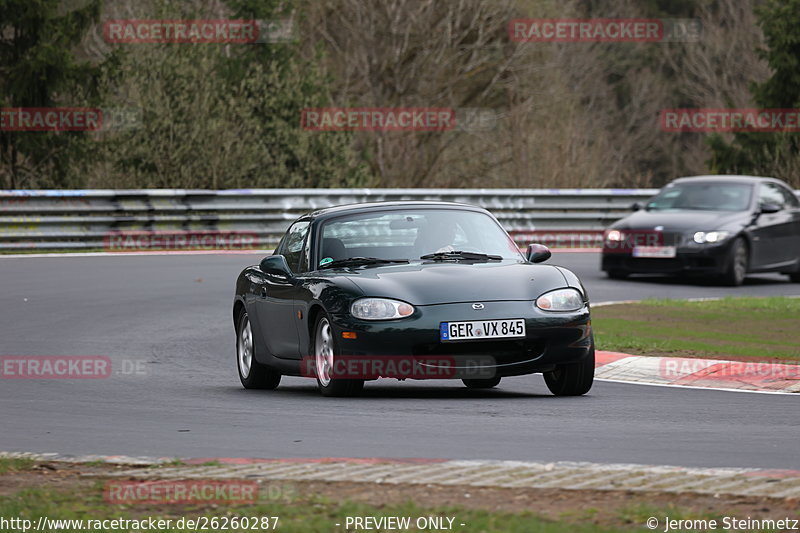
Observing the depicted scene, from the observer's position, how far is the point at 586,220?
3039 centimetres

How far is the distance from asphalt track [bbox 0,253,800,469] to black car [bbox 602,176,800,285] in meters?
7.90

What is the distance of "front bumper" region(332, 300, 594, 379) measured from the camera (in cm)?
1060

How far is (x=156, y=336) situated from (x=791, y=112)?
3001 cm

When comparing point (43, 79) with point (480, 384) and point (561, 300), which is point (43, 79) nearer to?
A: point (480, 384)

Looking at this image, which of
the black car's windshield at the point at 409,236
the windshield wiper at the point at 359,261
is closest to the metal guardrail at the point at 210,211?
the black car's windshield at the point at 409,236

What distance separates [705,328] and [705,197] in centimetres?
759

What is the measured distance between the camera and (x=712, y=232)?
22328 millimetres

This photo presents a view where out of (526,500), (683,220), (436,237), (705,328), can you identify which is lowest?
(705,328)

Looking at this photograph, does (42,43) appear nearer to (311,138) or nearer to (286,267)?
(311,138)

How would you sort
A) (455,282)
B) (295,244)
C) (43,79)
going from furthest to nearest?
1. (43,79)
2. (295,244)
3. (455,282)

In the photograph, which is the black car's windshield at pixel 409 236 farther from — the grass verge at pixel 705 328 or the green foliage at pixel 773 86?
the green foliage at pixel 773 86

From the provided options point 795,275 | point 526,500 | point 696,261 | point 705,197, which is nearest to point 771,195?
point 705,197

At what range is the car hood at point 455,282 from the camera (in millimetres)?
10727

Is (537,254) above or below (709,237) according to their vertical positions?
above
